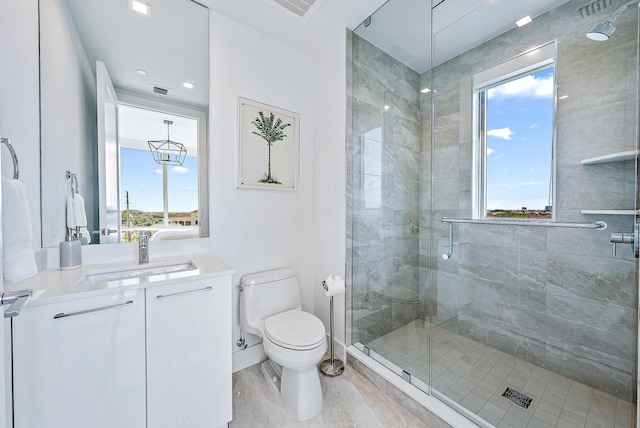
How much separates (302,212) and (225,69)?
4.05 ft

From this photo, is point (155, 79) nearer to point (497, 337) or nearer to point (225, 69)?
point (225, 69)

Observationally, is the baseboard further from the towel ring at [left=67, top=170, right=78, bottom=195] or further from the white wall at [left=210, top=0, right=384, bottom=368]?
the towel ring at [left=67, top=170, right=78, bottom=195]

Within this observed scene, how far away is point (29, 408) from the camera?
94cm

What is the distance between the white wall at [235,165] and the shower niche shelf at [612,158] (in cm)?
185

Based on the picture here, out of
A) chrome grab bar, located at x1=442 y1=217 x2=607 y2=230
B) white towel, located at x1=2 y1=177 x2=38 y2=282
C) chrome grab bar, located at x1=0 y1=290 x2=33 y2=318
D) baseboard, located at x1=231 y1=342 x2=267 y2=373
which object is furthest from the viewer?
baseboard, located at x1=231 y1=342 x2=267 y2=373

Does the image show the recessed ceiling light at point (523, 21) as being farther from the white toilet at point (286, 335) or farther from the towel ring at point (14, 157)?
the towel ring at point (14, 157)

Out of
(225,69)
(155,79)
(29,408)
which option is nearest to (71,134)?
(155,79)

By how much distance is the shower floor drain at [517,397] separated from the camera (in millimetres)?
1533

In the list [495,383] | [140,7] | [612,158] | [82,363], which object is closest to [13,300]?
[82,363]

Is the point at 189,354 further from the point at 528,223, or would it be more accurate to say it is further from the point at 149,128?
the point at 528,223

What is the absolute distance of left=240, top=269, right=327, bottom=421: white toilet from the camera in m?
1.48

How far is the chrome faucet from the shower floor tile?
5.57 feet

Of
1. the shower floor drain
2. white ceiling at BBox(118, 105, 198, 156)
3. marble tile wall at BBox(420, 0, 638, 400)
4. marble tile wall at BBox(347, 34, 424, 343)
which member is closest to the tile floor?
marble tile wall at BBox(347, 34, 424, 343)

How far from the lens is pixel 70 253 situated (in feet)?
4.42
